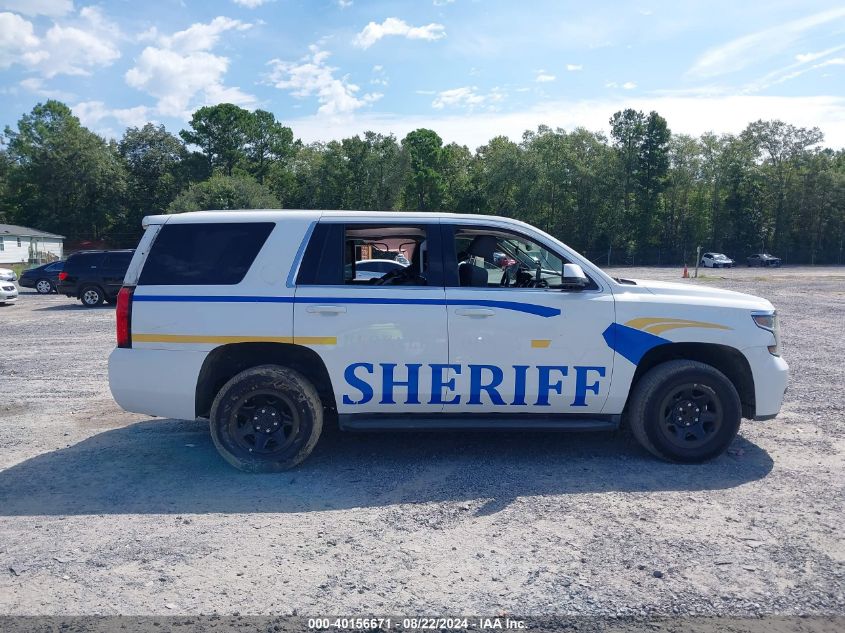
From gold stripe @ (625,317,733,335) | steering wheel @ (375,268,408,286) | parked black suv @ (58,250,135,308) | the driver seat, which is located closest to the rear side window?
steering wheel @ (375,268,408,286)

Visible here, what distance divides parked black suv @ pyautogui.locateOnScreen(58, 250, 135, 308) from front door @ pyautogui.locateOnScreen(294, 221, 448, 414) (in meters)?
Answer: 16.8

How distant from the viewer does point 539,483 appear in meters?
4.98

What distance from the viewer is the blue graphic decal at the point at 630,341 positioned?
521 centimetres

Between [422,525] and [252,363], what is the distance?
2.06m

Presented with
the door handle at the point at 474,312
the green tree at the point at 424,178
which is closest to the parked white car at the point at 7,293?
the door handle at the point at 474,312

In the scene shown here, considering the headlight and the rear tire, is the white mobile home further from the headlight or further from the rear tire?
the headlight

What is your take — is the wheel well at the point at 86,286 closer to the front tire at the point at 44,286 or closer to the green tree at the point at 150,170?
the front tire at the point at 44,286

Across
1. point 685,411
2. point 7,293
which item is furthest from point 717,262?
point 685,411

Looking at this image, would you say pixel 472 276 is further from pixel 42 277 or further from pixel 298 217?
pixel 42 277

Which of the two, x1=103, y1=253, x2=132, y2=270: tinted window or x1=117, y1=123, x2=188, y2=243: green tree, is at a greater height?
x1=117, y1=123, x2=188, y2=243: green tree

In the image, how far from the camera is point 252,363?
540cm

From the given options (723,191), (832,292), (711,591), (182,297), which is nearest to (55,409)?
(182,297)

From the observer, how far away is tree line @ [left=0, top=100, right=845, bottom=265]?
66.4 metres

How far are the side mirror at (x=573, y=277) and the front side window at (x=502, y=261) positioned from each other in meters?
0.17
